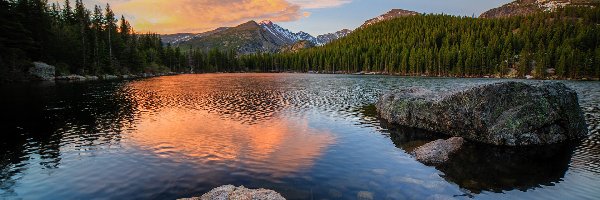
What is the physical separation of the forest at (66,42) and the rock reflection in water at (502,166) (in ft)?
283

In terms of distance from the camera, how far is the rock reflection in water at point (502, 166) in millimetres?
17047

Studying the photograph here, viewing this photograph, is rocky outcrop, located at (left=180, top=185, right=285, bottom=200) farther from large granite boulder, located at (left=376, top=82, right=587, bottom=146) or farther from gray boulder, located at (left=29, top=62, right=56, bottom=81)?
gray boulder, located at (left=29, top=62, right=56, bottom=81)

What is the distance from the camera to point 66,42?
317ft

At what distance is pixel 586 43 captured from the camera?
561ft

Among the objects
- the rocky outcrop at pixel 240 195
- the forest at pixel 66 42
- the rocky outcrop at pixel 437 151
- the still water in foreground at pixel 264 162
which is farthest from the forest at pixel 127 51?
the rocky outcrop at pixel 437 151

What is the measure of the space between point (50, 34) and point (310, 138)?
96396 mm

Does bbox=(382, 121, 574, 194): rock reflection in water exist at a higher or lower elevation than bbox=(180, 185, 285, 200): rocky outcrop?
lower

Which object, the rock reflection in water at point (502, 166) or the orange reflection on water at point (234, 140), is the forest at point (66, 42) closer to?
the orange reflection on water at point (234, 140)

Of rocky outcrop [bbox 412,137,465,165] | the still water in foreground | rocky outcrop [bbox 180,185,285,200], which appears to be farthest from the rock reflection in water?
rocky outcrop [bbox 180,185,285,200]

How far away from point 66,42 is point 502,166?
371 feet

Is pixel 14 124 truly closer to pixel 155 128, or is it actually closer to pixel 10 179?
pixel 155 128

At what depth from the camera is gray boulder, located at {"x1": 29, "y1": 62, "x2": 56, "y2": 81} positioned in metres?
81.9

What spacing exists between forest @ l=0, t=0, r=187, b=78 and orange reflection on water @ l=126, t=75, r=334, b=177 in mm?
59998

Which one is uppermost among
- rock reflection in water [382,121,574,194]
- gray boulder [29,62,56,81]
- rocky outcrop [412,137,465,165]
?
gray boulder [29,62,56,81]
